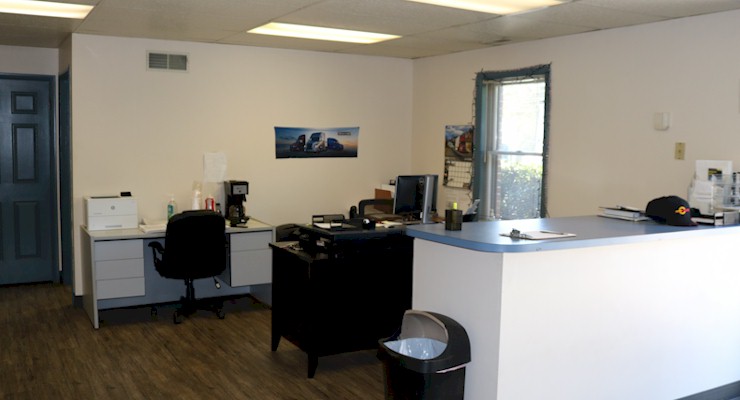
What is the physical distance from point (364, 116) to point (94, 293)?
3.22 metres

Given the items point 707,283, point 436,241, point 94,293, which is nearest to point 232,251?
point 94,293

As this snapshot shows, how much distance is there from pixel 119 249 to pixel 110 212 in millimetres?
403

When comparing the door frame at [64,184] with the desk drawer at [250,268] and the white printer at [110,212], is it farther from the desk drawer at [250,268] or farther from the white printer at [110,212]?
the desk drawer at [250,268]

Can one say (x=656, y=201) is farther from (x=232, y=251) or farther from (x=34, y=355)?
(x=34, y=355)

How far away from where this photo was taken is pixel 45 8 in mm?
4992

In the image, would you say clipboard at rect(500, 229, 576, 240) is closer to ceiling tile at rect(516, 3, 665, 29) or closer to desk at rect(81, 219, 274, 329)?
ceiling tile at rect(516, 3, 665, 29)

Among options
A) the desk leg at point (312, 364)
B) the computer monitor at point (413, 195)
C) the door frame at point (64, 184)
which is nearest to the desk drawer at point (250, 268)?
the computer monitor at point (413, 195)

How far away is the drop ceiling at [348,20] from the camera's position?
14.8 feet

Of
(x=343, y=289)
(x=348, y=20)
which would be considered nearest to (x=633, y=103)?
(x=348, y=20)

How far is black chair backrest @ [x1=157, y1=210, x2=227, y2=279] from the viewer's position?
572 centimetres

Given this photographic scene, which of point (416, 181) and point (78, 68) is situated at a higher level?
point (78, 68)

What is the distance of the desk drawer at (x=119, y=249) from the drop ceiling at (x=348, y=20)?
1.72 meters

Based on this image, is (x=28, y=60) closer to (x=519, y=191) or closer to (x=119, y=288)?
(x=119, y=288)

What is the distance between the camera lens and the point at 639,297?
13.0 ft
